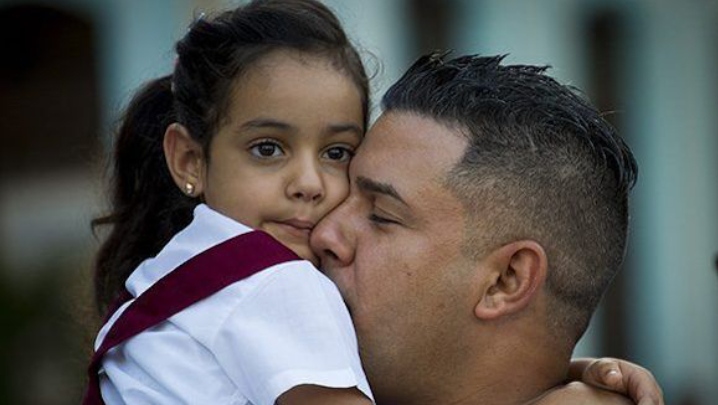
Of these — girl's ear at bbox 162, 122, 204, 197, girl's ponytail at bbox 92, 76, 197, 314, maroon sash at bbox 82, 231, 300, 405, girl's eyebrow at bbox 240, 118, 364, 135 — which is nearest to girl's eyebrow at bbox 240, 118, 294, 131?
girl's eyebrow at bbox 240, 118, 364, 135

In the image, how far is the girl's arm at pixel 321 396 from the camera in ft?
10.9

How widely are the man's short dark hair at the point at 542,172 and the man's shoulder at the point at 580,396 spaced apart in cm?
12

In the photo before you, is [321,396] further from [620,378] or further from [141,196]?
[141,196]

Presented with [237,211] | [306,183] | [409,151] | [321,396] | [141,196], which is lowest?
[141,196]

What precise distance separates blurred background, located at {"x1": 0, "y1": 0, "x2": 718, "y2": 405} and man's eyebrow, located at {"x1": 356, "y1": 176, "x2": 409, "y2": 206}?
191 inches

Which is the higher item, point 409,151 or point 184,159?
point 409,151

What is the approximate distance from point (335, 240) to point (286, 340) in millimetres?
392

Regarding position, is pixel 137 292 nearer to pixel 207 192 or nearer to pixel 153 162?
pixel 207 192

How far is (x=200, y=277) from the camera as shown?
3494 millimetres

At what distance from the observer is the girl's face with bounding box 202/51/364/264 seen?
3.75 m

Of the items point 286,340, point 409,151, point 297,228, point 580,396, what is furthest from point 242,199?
point 580,396

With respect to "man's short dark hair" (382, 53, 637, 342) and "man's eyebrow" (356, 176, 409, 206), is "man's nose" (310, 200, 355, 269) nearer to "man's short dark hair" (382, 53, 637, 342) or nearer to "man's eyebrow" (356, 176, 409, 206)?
"man's eyebrow" (356, 176, 409, 206)

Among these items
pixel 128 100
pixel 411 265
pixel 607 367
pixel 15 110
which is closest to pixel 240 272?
pixel 411 265

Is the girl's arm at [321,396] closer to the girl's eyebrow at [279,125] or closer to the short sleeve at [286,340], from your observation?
the short sleeve at [286,340]
